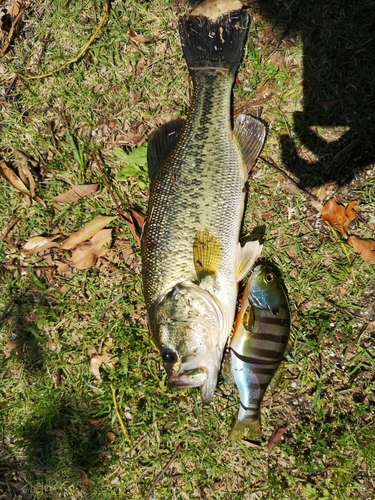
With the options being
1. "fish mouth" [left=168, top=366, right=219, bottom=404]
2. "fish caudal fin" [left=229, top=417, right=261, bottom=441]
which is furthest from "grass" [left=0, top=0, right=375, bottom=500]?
"fish mouth" [left=168, top=366, right=219, bottom=404]

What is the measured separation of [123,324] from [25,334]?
1008 millimetres

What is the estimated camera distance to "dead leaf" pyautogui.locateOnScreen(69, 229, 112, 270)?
4.05 meters

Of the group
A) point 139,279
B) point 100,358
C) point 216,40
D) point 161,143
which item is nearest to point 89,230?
point 139,279

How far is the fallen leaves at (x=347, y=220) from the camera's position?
3.70 metres

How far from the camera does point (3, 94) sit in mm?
4320

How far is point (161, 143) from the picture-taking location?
144 inches

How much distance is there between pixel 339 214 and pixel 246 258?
966 mm

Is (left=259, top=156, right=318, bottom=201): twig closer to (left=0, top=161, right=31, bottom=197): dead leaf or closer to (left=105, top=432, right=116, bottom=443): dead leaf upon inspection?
(left=0, top=161, right=31, bottom=197): dead leaf

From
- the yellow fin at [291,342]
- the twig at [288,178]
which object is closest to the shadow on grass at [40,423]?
the yellow fin at [291,342]

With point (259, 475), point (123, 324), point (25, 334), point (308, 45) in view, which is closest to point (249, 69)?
point (308, 45)

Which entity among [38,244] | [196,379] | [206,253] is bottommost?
[196,379]

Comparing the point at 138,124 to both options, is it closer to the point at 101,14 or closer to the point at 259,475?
the point at 101,14

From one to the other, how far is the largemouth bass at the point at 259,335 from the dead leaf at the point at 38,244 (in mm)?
1949

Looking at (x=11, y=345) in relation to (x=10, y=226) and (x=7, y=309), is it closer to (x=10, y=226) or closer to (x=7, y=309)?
(x=7, y=309)
